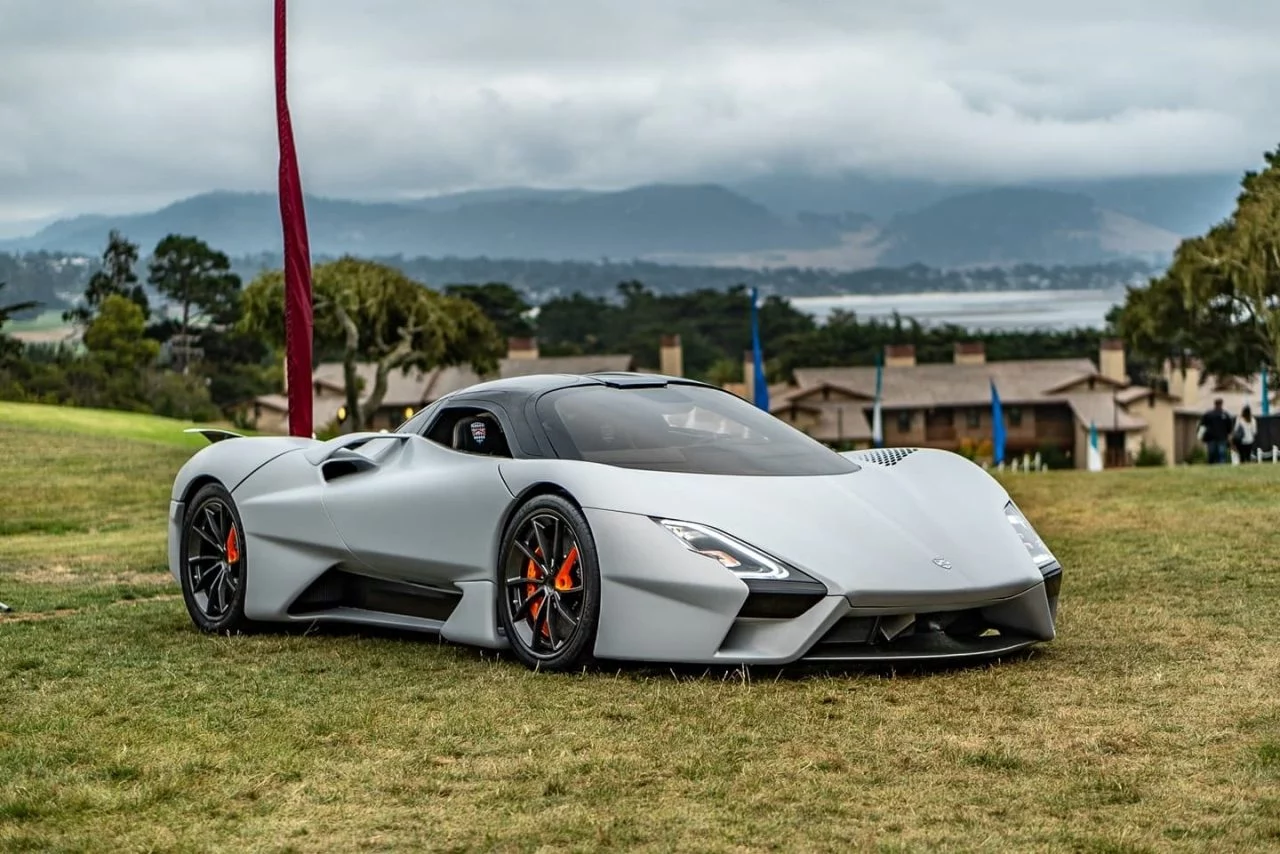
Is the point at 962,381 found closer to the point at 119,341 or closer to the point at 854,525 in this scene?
the point at 119,341

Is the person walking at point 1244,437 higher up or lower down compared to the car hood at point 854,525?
lower down

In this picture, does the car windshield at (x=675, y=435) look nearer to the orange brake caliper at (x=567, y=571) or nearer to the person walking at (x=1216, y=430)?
the orange brake caliper at (x=567, y=571)

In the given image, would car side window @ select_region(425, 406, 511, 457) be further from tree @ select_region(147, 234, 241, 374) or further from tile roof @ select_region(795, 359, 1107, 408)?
tree @ select_region(147, 234, 241, 374)

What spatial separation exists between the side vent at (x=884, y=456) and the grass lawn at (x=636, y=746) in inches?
46.8

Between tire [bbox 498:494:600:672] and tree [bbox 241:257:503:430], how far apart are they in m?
60.3

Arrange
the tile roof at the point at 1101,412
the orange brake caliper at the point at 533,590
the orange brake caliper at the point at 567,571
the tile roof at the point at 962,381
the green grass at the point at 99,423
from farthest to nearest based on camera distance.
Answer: the tile roof at the point at 962,381 < the tile roof at the point at 1101,412 < the green grass at the point at 99,423 < the orange brake caliper at the point at 533,590 < the orange brake caliper at the point at 567,571

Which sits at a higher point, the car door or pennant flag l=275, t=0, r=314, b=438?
pennant flag l=275, t=0, r=314, b=438

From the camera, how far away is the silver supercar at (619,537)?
6.91 meters

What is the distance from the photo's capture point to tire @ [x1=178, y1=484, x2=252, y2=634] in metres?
9.04

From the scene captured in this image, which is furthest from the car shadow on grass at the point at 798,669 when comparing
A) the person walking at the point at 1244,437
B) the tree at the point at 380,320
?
the tree at the point at 380,320

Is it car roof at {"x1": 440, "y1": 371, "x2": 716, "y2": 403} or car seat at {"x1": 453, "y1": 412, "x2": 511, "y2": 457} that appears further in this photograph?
car roof at {"x1": 440, "y1": 371, "x2": 716, "y2": 403}

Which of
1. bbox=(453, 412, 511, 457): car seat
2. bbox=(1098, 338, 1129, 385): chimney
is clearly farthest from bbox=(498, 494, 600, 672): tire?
bbox=(1098, 338, 1129, 385): chimney

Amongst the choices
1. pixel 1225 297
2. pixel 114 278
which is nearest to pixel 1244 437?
pixel 1225 297

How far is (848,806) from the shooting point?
16.1ft
